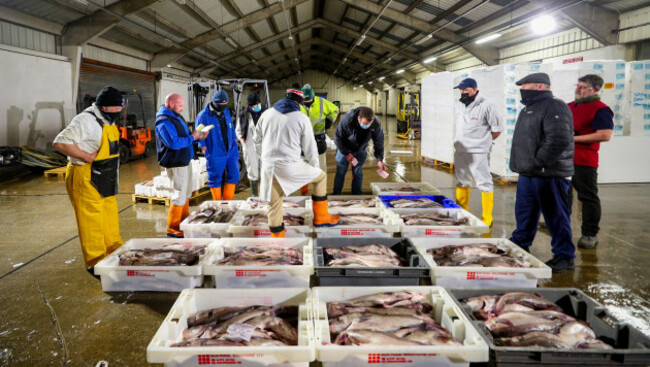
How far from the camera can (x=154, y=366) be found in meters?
2.67

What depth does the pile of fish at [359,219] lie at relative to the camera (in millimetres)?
4754

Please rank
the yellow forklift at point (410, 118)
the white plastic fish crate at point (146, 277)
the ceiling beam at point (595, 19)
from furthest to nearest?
1. the yellow forklift at point (410, 118)
2. the ceiling beam at point (595, 19)
3. the white plastic fish crate at point (146, 277)

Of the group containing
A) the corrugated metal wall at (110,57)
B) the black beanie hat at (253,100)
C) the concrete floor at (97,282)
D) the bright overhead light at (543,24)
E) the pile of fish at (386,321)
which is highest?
the bright overhead light at (543,24)

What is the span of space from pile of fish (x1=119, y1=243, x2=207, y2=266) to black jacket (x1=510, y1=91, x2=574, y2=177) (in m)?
3.43

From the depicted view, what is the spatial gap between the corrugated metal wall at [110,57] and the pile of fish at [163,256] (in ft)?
42.7

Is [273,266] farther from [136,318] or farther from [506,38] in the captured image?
[506,38]

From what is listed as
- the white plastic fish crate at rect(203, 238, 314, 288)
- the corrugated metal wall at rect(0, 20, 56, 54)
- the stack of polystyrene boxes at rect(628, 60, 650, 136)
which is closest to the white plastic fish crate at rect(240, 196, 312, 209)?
the white plastic fish crate at rect(203, 238, 314, 288)

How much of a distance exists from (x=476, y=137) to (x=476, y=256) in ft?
8.02

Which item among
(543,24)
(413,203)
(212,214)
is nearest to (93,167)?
(212,214)

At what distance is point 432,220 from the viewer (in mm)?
4816

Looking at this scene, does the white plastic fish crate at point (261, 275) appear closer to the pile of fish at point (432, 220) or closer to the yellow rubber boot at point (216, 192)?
the pile of fish at point (432, 220)

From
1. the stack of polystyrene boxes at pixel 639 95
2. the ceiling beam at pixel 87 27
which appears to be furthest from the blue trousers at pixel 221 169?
the ceiling beam at pixel 87 27

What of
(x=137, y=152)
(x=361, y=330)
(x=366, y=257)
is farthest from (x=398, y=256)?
(x=137, y=152)

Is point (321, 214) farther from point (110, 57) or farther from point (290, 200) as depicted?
point (110, 57)
